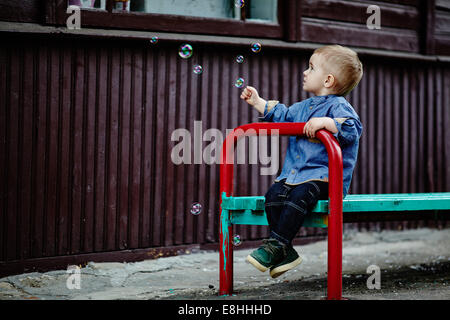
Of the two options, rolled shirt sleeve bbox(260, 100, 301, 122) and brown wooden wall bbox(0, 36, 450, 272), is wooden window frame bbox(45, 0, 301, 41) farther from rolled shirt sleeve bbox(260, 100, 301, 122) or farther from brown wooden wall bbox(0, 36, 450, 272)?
rolled shirt sleeve bbox(260, 100, 301, 122)

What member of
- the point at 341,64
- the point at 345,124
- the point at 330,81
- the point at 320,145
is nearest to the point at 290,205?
the point at 320,145

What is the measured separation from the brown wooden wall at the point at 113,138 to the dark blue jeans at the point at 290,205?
2101mm

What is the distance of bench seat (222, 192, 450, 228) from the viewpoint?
369 cm

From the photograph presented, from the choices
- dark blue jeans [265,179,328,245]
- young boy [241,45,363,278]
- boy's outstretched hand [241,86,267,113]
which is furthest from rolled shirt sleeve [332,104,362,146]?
boy's outstretched hand [241,86,267,113]

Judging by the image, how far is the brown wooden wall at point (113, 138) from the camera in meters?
4.98

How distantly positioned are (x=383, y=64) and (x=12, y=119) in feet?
13.8

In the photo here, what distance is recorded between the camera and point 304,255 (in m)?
6.21

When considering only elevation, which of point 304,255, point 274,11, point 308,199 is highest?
point 274,11

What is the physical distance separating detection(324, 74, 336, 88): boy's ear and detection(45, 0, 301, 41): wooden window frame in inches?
86.1

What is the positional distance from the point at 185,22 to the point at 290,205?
2.75 m

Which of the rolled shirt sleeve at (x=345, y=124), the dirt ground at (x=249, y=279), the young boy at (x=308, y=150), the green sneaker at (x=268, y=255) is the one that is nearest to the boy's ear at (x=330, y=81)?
the young boy at (x=308, y=150)
